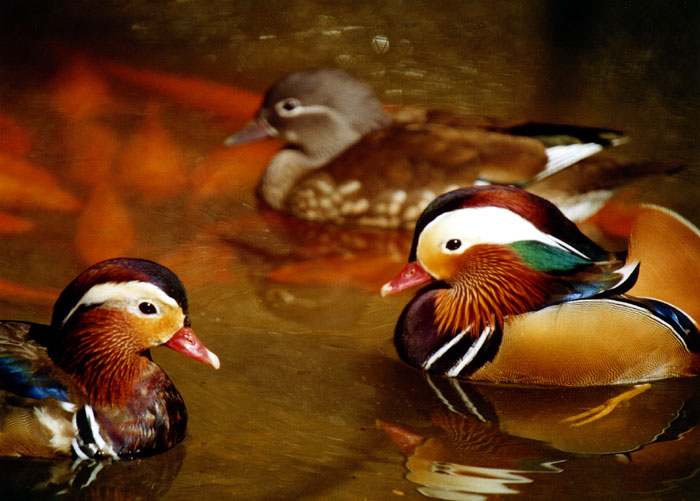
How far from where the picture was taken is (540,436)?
249cm

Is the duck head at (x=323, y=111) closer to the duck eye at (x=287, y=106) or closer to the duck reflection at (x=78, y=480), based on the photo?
the duck eye at (x=287, y=106)

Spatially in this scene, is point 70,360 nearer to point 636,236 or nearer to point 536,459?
point 536,459

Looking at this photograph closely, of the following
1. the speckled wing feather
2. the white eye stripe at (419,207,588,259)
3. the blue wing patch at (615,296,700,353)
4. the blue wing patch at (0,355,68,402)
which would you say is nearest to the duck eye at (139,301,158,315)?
the blue wing patch at (0,355,68,402)

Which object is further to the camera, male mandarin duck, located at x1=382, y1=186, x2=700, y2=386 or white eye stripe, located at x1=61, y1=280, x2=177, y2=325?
male mandarin duck, located at x1=382, y1=186, x2=700, y2=386

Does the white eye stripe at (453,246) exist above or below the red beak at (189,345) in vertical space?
above

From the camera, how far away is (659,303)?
2613mm

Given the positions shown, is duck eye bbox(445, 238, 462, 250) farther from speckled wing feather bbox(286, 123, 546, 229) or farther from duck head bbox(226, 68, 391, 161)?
duck head bbox(226, 68, 391, 161)

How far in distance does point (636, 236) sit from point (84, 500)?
4.29ft

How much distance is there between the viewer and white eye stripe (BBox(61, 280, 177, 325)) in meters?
2.22

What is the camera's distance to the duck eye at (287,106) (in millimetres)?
3598

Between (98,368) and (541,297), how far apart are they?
96 cm

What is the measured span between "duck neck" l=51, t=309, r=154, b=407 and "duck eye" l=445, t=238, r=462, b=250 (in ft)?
2.45

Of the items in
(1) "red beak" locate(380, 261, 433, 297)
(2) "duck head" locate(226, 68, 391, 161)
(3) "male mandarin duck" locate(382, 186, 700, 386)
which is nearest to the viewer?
(3) "male mandarin duck" locate(382, 186, 700, 386)

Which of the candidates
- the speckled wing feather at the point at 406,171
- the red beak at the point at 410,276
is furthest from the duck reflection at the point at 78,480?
the speckled wing feather at the point at 406,171
